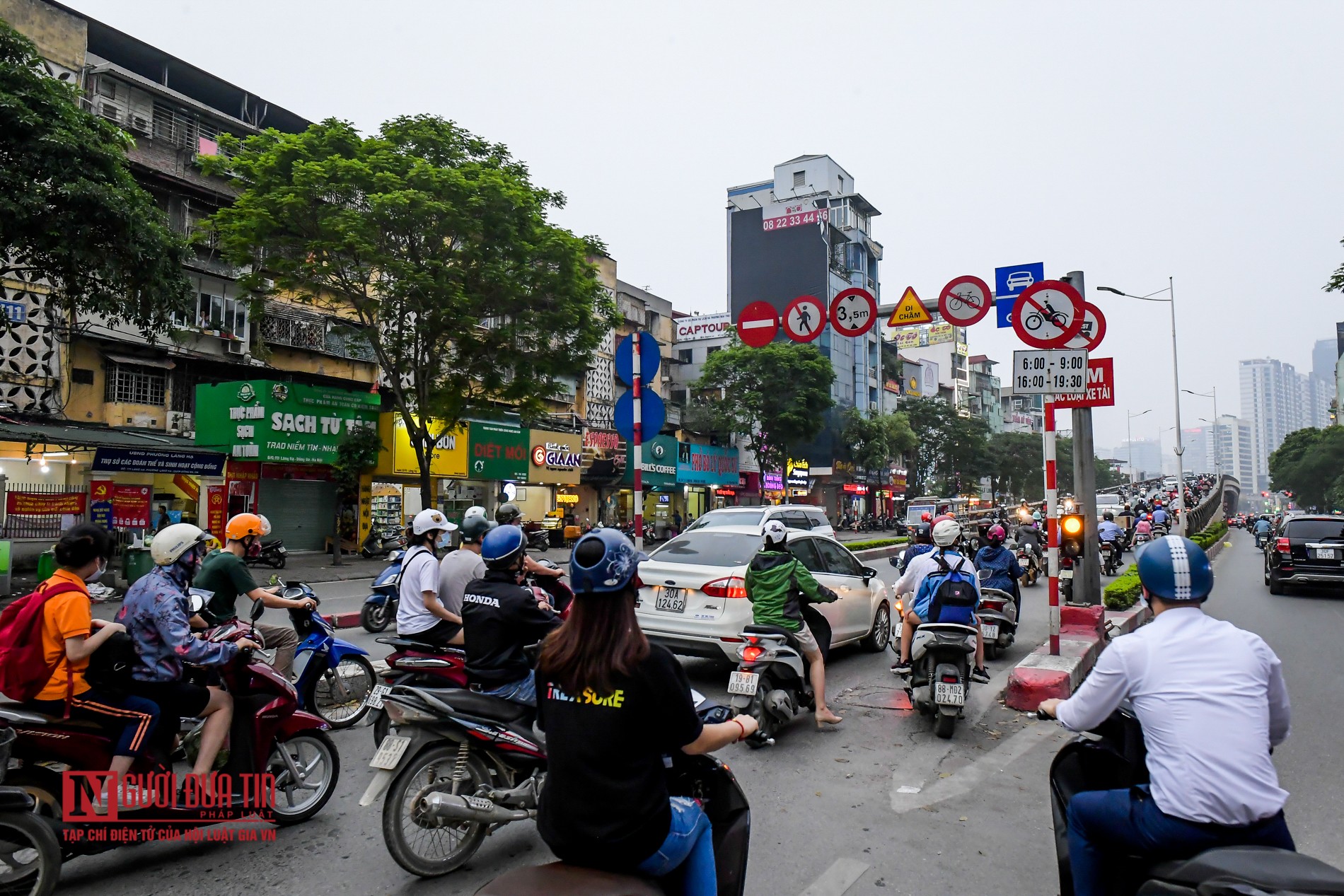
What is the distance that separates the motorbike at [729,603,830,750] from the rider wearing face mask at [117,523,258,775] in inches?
124

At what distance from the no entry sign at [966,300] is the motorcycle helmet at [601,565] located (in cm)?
874

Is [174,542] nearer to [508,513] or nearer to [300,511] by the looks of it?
[508,513]

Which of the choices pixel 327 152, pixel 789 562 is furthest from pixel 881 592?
pixel 327 152

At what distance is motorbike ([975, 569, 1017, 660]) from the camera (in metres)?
8.88

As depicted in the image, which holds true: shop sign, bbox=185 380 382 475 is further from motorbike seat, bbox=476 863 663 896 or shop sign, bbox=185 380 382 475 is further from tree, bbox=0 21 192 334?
motorbike seat, bbox=476 863 663 896

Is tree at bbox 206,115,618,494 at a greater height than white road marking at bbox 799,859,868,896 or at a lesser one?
greater

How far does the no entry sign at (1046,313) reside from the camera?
25.8 ft

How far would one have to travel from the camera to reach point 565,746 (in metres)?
2.13

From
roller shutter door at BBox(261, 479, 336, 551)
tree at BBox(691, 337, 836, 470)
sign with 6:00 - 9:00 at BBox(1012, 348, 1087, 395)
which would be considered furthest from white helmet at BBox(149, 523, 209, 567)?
tree at BBox(691, 337, 836, 470)

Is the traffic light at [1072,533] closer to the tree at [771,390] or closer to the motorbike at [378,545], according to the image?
the motorbike at [378,545]

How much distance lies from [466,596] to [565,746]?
2056 mm

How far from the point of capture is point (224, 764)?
3932 millimetres

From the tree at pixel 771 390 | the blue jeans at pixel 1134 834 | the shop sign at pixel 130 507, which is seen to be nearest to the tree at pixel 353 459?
the shop sign at pixel 130 507

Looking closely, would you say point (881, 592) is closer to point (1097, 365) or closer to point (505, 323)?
point (1097, 365)
